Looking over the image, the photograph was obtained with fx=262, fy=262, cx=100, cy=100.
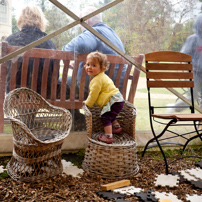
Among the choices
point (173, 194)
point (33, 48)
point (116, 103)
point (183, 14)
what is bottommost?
point (173, 194)

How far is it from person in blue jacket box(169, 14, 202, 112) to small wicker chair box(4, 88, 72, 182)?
1899mm

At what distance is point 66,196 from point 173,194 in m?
1.11

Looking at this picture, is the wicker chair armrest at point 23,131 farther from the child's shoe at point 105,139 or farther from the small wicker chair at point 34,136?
the child's shoe at point 105,139

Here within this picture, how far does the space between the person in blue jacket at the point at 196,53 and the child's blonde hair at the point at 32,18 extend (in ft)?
6.98

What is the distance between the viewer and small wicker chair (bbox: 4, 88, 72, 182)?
282cm

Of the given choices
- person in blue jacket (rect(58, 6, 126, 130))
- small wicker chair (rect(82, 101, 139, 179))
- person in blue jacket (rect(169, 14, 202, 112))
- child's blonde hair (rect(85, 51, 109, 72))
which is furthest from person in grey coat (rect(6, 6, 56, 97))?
person in blue jacket (rect(169, 14, 202, 112))

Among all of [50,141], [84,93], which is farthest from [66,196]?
[84,93]

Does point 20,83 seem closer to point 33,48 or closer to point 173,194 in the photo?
point 33,48

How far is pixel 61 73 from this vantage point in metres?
3.68

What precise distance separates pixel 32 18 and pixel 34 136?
5.46ft

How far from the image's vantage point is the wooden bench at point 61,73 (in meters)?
3.52

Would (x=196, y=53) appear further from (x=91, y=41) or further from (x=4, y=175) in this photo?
(x=4, y=175)

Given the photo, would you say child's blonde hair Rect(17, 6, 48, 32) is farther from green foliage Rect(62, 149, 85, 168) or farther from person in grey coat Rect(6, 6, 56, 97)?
green foliage Rect(62, 149, 85, 168)

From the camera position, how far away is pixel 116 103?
3303 mm
